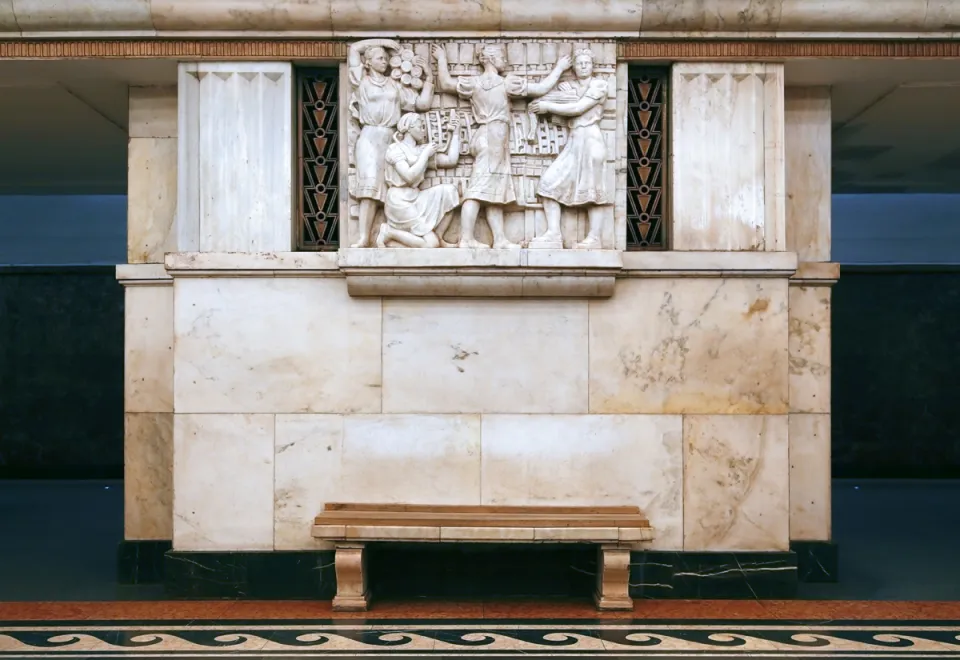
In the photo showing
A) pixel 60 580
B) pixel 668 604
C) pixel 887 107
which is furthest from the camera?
pixel 887 107

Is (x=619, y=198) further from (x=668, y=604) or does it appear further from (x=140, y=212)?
(x=140, y=212)

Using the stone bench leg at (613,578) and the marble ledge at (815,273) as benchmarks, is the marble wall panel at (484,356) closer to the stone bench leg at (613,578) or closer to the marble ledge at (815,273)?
Result: the stone bench leg at (613,578)

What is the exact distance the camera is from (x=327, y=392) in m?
6.95

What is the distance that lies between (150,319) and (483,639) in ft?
11.7

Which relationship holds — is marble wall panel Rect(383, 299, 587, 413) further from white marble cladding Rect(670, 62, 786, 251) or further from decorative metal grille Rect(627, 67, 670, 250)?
white marble cladding Rect(670, 62, 786, 251)

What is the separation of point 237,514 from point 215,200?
2172 millimetres

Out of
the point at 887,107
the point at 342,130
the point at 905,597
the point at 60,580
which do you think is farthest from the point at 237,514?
the point at 887,107

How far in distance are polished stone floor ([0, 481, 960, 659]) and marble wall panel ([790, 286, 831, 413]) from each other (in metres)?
1.36

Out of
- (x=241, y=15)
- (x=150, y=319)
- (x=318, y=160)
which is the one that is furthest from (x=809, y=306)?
(x=150, y=319)

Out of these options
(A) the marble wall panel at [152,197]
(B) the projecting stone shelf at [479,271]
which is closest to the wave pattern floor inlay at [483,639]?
(B) the projecting stone shelf at [479,271]

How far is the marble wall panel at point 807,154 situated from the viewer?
7598mm

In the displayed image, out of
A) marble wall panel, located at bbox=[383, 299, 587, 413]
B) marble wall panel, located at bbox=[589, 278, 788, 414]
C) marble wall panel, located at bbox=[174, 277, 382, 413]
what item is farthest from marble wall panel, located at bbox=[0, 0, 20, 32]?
marble wall panel, located at bbox=[589, 278, 788, 414]

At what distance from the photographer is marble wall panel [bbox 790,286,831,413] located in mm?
7492

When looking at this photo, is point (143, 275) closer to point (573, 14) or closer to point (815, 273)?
point (573, 14)
